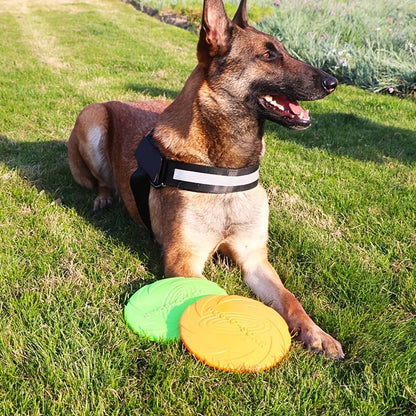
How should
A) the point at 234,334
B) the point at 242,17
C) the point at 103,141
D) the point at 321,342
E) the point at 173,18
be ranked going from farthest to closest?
1. the point at 173,18
2. the point at 103,141
3. the point at 242,17
4. the point at 321,342
5. the point at 234,334

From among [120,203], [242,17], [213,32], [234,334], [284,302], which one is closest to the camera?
[234,334]

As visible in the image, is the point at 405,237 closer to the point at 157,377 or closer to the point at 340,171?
the point at 340,171

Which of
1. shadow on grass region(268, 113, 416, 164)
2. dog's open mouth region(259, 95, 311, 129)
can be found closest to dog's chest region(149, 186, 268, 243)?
dog's open mouth region(259, 95, 311, 129)

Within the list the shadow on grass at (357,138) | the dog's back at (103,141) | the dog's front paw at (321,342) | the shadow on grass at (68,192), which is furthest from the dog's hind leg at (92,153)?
the shadow on grass at (357,138)

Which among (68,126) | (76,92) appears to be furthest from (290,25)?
(68,126)

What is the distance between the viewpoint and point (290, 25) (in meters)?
11.0

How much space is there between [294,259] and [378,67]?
6.86 m

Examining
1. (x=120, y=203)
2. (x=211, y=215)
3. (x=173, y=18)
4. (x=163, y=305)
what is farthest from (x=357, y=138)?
(x=173, y=18)

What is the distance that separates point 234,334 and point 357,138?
14.4 ft

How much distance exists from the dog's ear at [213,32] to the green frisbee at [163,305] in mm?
1418

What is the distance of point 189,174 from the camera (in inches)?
110

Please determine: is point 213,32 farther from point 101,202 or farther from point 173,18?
point 173,18

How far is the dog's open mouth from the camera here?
9.27ft

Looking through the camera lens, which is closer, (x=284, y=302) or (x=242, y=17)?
(x=284, y=302)
